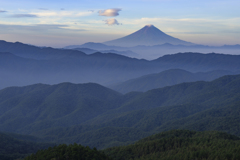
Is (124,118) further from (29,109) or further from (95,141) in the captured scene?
(29,109)

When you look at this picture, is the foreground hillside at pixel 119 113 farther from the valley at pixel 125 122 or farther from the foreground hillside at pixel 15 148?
the foreground hillside at pixel 15 148

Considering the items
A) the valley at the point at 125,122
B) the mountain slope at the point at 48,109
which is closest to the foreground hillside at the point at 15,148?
the valley at the point at 125,122

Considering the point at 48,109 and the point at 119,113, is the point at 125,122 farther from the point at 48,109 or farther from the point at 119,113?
the point at 48,109

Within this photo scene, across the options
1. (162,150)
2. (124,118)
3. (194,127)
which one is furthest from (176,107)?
(162,150)

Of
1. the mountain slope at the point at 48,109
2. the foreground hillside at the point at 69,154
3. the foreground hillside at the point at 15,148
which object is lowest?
the mountain slope at the point at 48,109

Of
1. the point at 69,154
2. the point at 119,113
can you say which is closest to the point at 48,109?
the point at 119,113

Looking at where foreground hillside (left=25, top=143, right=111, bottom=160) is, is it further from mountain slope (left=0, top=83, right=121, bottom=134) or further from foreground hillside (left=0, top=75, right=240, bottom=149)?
mountain slope (left=0, top=83, right=121, bottom=134)

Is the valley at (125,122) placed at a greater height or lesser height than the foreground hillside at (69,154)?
lesser

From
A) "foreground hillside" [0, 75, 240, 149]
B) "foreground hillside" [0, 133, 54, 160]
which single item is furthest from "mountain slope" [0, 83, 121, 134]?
"foreground hillside" [0, 133, 54, 160]
